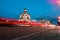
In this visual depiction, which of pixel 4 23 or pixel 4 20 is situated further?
pixel 4 23

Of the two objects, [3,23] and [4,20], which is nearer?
[4,20]

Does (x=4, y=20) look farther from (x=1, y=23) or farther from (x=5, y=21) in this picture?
(x=1, y=23)

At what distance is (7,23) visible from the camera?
57.2 metres

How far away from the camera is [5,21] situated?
178 ft

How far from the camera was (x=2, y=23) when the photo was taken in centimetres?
5762

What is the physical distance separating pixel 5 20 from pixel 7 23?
3.16 meters

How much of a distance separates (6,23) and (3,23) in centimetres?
131

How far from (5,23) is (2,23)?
33.4 inches

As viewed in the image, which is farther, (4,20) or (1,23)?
(1,23)

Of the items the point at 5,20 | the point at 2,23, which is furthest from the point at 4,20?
the point at 2,23

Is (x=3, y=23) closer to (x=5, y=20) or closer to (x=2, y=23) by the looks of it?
(x=2, y=23)

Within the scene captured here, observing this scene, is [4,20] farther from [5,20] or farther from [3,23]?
[3,23]

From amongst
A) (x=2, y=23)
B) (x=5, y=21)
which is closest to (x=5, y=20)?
(x=5, y=21)

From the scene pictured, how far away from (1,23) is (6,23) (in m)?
1.65
